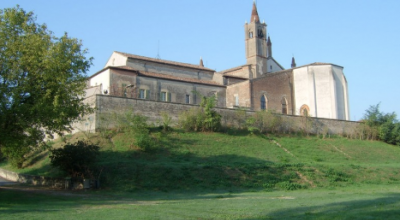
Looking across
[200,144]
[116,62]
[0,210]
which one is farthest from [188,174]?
[116,62]

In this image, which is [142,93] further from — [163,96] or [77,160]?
[77,160]

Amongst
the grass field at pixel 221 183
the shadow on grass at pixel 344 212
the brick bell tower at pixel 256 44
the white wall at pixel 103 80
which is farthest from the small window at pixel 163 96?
the shadow on grass at pixel 344 212

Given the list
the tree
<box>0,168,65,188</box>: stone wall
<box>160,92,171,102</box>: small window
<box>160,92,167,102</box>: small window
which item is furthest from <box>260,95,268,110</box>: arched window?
the tree

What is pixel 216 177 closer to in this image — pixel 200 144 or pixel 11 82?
pixel 200 144

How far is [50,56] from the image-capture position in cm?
2014

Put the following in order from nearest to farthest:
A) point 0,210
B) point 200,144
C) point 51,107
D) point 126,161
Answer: point 0,210 → point 51,107 → point 126,161 → point 200,144

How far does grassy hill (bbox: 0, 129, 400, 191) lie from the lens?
2388 cm

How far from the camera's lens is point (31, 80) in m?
20.1

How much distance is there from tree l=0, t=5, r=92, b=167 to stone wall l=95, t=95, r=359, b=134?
5.81m

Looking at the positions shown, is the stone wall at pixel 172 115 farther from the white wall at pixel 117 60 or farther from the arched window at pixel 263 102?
the white wall at pixel 117 60

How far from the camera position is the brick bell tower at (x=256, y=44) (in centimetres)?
6222

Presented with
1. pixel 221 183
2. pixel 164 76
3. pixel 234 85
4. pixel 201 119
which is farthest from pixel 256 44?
pixel 221 183

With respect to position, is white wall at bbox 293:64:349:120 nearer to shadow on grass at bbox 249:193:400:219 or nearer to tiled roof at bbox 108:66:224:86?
tiled roof at bbox 108:66:224:86

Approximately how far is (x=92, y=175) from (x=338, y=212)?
51.2ft
